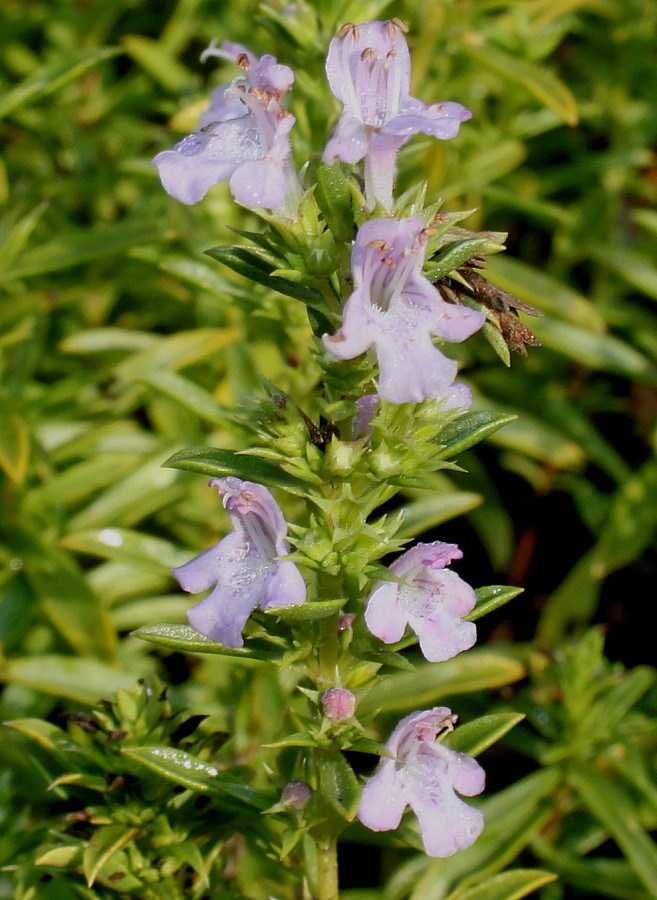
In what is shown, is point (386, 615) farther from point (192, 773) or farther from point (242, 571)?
point (192, 773)

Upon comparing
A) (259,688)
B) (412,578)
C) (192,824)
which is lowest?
(259,688)

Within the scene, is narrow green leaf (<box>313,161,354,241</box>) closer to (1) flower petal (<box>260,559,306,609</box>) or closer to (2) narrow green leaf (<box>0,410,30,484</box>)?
(1) flower petal (<box>260,559,306,609</box>)

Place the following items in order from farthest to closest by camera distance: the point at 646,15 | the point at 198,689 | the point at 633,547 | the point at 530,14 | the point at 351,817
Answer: the point at 646,15, the point at 530,14, the point at 633,547, the point at 198,689, the point at 351,817

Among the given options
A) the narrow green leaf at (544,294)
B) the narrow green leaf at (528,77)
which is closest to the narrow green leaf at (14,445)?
the narrow green leaf at (544,294)

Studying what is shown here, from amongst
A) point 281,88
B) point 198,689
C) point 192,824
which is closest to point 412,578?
point 192,824

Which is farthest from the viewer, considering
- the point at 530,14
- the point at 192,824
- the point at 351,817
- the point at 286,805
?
the point at 530,14

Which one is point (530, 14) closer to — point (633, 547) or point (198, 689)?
point (633, 547)
